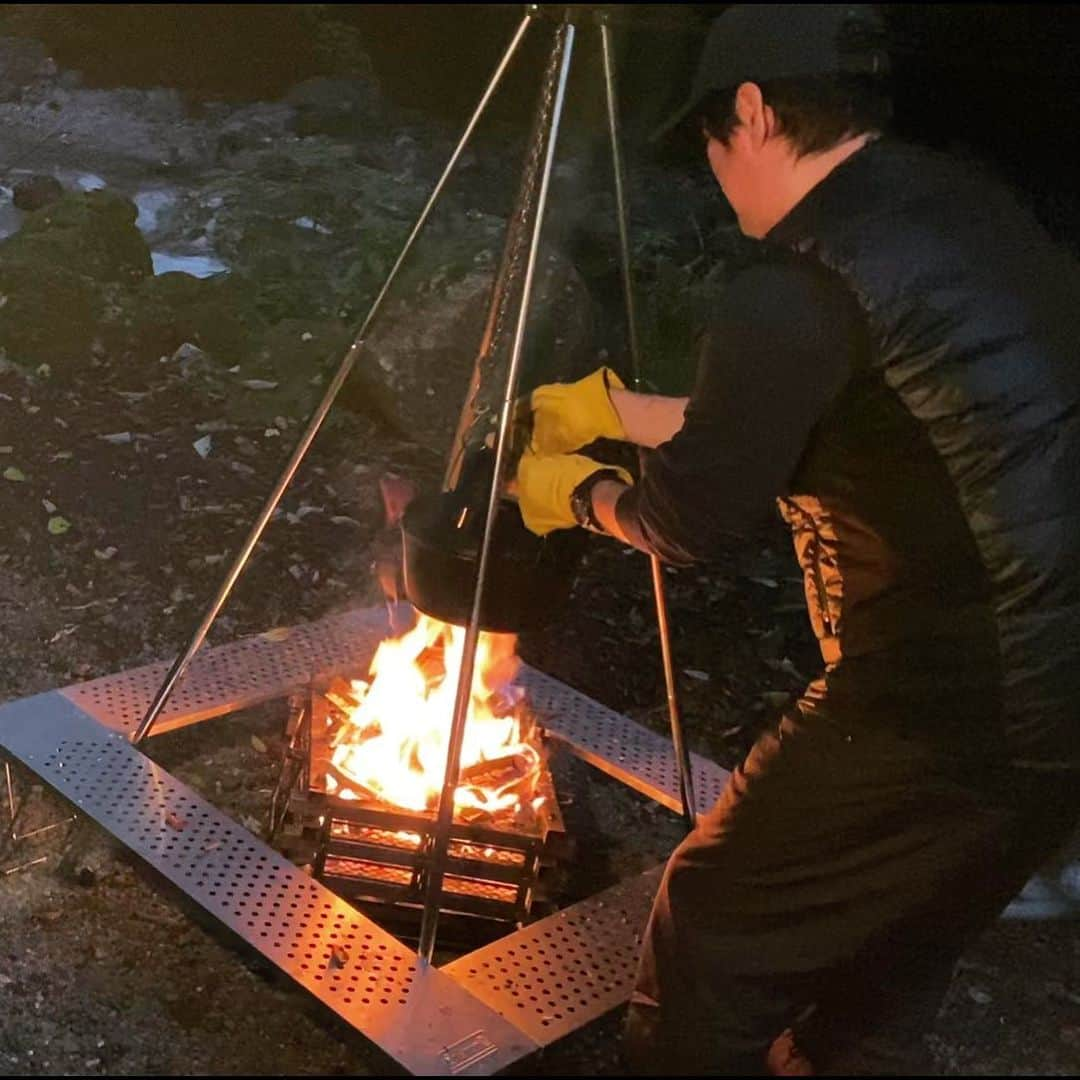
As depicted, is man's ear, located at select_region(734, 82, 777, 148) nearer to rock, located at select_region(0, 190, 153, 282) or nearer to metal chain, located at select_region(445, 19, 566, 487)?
metal chain, located at select_region(445, 19, 566, 487)

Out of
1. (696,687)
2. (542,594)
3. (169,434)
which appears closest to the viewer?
(542,594)

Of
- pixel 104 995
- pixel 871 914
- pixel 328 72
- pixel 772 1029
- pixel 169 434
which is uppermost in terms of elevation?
pixel 328 72

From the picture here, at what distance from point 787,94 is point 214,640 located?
223cm

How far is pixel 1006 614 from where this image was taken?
171 cm

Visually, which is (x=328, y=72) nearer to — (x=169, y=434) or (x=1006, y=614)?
(x=169, y=434)

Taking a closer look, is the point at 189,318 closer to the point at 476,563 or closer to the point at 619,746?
the point at 619,746

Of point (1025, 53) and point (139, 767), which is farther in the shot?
point (1025, 53)

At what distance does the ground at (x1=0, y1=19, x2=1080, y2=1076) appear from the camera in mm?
2172

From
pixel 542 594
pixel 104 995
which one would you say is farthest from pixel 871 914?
pixel 104 995

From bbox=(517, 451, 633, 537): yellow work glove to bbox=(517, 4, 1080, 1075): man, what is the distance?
0.30 ft

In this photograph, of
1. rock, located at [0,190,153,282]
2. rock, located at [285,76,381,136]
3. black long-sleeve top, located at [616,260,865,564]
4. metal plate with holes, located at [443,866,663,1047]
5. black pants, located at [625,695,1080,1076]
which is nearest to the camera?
black long-sleeve top, located at [616,260,865,564]

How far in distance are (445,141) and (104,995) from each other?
268cm

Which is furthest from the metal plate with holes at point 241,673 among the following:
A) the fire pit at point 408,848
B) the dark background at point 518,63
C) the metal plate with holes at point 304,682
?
the dark background at point 518,63

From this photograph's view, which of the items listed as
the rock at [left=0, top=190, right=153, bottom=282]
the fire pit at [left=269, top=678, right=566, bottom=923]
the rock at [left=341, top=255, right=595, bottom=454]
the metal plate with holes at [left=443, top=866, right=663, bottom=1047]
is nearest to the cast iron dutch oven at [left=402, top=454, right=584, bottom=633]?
the fire pit at [left=269, top=678, right=566, bottom=923]
